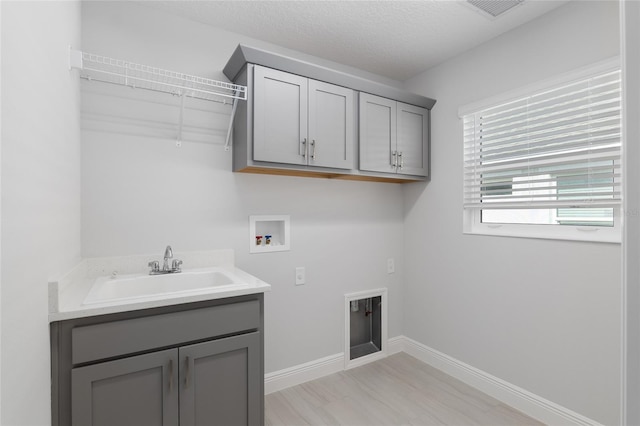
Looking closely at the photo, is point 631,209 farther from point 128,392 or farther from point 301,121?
point 301,121

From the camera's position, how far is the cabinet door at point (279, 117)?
201cm

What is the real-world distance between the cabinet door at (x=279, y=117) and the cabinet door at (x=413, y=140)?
0.88 metres

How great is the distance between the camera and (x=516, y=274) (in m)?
2.22

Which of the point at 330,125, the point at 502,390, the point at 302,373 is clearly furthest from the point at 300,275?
the point at 502,390

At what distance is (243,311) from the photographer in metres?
1.66

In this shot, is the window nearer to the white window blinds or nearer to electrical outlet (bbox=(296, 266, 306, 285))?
the white window blinds

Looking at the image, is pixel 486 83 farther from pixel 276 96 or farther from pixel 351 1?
pixel 276 96

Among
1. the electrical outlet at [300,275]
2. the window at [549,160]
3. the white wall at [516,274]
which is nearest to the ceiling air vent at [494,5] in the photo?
the white wall at [516,274]

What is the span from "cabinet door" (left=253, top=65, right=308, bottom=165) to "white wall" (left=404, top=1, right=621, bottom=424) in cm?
126

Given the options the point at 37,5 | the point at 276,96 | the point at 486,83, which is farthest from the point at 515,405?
the point at 37,5

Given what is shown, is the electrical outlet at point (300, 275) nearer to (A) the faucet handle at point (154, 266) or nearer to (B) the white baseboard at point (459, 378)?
(B) the white baseboard at point (459, 378)

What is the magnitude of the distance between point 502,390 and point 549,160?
5.15ft

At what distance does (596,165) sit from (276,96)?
189 cm

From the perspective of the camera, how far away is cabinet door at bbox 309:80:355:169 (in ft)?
7.26
